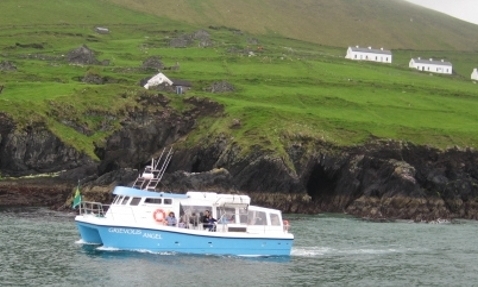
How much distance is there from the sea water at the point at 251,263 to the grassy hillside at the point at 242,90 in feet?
86.8

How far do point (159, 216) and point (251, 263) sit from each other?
266 inches

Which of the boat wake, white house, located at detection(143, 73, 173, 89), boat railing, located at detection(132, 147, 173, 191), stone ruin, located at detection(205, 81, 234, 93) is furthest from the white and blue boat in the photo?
stone ruin, located at detection(205, 81, 234, 93)

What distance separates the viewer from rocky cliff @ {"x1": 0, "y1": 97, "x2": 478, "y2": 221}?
82.3m

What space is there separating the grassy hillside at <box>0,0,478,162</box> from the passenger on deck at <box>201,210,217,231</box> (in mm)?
33757

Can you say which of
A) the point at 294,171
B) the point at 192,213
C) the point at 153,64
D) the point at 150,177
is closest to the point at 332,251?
the point at 192,213

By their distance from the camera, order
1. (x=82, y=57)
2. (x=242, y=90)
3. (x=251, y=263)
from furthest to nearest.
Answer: (x=82, y=57) < (x=242, y=90) < (x=251, y=263)

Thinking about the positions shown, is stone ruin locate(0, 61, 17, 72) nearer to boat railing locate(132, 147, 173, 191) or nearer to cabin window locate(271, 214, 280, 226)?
boat railing locate(132, 147, 173, 191)

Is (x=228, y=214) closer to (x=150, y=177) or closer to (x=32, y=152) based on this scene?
(x=150, y=177)

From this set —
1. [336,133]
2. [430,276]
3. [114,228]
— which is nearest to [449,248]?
[430,276]

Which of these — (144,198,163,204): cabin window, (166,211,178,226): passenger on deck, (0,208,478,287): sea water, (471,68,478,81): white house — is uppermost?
(471,68,478,81): white house

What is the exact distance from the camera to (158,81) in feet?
381

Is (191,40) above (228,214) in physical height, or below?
above

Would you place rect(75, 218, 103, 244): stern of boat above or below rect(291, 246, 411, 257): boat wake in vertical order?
above

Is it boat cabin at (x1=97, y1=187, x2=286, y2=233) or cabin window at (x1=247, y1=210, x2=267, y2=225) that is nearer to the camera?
boat cabin at (x1=97, y1=187, x2=286, y2=233)
